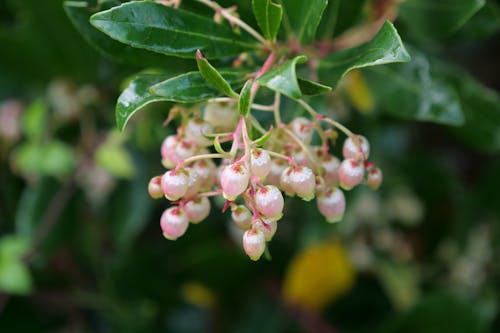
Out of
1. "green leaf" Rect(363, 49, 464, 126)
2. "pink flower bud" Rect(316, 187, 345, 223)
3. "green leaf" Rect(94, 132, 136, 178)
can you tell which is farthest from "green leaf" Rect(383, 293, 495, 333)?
"pink flower bud" Rect(316, 187, 345, 223)

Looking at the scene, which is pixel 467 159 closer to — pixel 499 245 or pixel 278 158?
pixel 499 245

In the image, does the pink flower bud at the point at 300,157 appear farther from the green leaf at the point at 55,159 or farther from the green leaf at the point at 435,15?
the green leaf at the point at 55,159

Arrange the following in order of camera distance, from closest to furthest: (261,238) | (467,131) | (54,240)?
(261,238) < (467,131) < (54,240)

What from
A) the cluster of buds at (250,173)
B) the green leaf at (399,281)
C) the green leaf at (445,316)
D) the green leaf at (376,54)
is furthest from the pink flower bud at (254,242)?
the green leaf at (399,281)

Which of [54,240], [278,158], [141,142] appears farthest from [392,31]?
[54,240]

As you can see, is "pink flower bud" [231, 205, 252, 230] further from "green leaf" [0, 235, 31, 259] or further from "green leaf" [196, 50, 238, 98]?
"green leaf" [0, 235, 31, 259]
